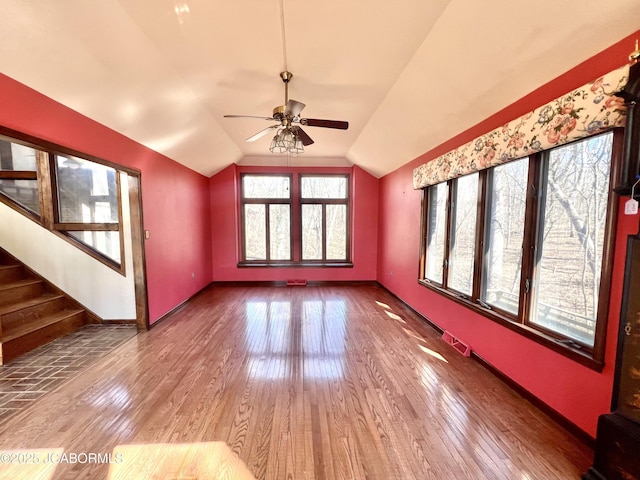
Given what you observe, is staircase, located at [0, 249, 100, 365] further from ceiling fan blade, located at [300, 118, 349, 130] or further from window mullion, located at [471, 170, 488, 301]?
window mullion, located at [471, 170, 488, 301]

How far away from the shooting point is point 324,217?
5875 millimetres

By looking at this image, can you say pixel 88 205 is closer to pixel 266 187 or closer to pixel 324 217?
pixel 266 187

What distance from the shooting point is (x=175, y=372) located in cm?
237

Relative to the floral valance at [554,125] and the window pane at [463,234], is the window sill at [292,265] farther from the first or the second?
the floral valance at [554,125]

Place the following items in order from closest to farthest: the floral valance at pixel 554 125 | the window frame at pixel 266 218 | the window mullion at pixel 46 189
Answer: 1. the floral valance at pixel 554 125
2. the window mullion at pixel 46 189
3. the window frame at pixel 266 218

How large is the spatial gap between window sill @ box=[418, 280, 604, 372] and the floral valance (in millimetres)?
1413

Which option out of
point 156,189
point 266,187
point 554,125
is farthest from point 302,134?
point 266,187

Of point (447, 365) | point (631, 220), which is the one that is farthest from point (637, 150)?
point (447, 365)

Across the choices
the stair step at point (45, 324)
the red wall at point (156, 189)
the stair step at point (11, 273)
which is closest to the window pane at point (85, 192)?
the red wall at point (156, 189)

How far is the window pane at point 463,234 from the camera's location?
2834 millimetres

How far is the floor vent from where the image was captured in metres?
2.66

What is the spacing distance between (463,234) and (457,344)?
1311mm

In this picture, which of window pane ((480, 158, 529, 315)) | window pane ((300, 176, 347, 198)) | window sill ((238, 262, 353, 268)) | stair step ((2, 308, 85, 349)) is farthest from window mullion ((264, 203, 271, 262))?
window pane ((480, 158, 529, 315))

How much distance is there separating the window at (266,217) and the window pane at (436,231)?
323cm
